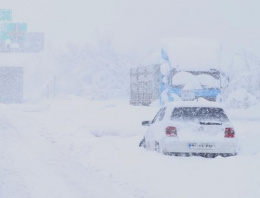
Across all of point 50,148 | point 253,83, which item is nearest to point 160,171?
point 50,148

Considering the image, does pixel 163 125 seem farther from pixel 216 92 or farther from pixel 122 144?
pixel 216 92

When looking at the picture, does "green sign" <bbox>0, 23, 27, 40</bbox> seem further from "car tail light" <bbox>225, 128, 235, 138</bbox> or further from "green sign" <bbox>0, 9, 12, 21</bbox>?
"car tail light" <bbox>225, 128, 235, 138</bbox>

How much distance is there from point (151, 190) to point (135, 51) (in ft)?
241

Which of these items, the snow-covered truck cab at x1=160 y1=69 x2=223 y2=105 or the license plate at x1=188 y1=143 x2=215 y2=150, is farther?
the snow-covered truck cab at x1=160 y1=69 x2=223 y2=105

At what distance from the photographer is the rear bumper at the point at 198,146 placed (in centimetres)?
1036

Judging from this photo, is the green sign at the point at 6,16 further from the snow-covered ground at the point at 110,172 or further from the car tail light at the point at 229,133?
the car tail light at the point at 229,133

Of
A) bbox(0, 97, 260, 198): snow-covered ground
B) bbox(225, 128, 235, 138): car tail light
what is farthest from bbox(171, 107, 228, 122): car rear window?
bbox(0, 97, 260, 198): snow-covered ground

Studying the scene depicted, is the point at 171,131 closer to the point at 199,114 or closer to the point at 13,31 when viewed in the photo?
the point at 199,114

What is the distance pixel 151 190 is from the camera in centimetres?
753

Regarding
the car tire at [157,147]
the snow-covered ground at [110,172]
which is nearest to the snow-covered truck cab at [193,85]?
the snow-covered ground at [110,172]

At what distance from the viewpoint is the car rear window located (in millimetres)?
10578

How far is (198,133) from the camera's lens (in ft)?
34.0

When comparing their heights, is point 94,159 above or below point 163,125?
below

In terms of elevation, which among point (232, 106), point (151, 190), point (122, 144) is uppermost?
point (151, 190)
